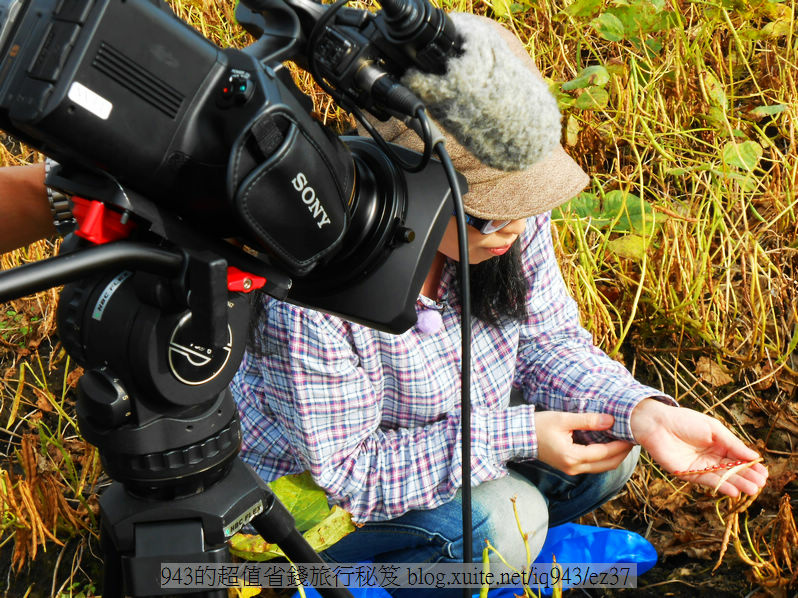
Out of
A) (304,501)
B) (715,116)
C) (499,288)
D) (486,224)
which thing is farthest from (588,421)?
(715,116)

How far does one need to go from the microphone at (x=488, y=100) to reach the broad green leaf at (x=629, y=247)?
124cm

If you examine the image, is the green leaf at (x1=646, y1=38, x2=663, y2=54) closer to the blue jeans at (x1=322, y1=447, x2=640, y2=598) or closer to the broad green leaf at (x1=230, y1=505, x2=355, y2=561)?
the blue jeans at (x1=322, y1=447, x2=640, y2=598)

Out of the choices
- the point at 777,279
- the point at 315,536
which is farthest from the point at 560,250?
the point at 315,536

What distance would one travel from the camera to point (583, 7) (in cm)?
222

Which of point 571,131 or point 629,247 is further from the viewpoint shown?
point 571,131

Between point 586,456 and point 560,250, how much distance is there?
0.71 m

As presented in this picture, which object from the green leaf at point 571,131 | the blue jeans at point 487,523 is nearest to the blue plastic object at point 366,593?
the blue jeans at point 487,523

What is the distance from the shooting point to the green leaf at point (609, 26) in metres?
2.12

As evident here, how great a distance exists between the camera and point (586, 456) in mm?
1271

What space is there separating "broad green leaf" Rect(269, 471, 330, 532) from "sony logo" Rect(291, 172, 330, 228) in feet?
2.56

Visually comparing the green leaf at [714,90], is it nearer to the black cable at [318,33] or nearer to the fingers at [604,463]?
the fingers at [604,463]

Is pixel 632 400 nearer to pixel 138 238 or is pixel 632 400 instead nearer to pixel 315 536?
pixel 315 536

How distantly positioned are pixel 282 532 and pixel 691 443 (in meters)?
0.78

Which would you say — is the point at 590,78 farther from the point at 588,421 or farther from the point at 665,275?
the point at 588,421
